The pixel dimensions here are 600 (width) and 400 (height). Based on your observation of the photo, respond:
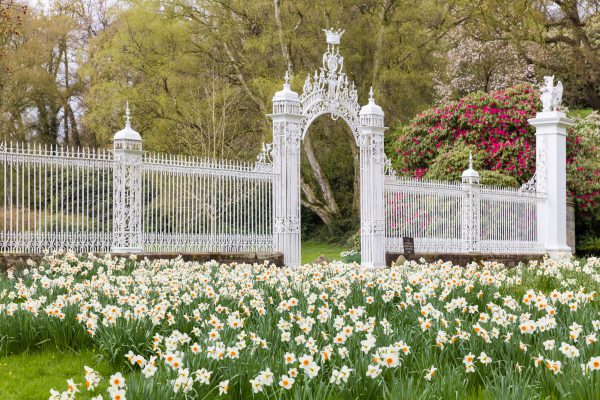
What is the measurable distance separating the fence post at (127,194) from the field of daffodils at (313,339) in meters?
3.05

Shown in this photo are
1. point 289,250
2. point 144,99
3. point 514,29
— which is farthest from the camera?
point 144,99

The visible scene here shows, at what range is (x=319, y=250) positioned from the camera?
21266 mm

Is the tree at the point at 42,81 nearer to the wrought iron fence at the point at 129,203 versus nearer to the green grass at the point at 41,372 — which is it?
the wrought iron fence at the point at 129,203

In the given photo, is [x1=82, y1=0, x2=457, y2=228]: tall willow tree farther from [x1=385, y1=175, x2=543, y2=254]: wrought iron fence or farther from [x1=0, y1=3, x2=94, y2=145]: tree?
[x1=385, y1=175, x2=543, y2=254]: wrought iron fence

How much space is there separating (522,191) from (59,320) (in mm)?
12562

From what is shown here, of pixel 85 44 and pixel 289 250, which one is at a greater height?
pixel 85 44

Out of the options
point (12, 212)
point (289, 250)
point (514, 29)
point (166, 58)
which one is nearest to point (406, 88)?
point (514, 29)

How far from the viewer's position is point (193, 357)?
4.08 m

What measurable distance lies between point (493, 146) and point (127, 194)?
38.0ft

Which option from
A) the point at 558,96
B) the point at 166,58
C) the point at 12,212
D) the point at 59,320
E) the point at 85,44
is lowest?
the point at 59,320

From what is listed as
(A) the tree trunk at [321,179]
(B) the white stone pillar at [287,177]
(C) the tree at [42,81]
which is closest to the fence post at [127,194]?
(B) the white stone pillar at [287,177]

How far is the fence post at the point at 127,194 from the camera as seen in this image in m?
10.7

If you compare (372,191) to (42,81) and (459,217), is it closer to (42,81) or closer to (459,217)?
(459,217)

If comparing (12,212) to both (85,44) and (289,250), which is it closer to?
(289,250)
